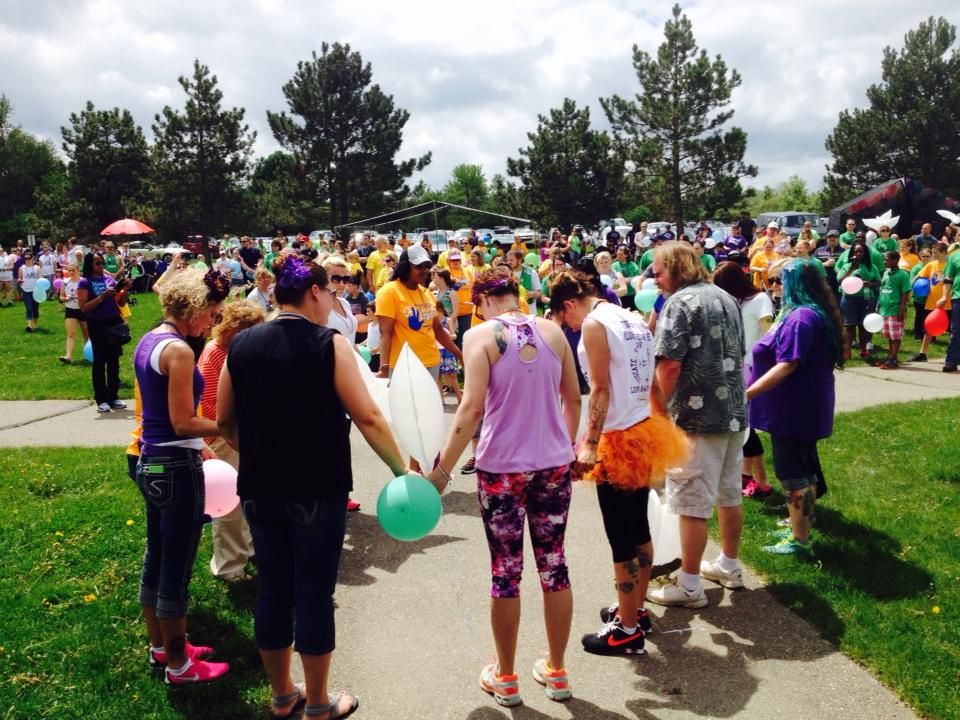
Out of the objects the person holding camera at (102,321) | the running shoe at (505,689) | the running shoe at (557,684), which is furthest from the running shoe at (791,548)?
the person holding camera at (102,321)

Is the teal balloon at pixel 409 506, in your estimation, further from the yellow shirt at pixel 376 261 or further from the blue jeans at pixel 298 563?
the yellow shirt at pixel 376 261

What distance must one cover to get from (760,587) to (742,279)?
1.96 m

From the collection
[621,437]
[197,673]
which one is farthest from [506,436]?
[197,673]

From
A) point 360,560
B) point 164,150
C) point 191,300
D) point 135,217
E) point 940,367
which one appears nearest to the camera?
point 191,300

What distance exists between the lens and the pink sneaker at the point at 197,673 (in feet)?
12.0

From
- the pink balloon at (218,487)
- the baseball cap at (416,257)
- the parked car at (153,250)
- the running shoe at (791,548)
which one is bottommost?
the running shoe at (791,548)

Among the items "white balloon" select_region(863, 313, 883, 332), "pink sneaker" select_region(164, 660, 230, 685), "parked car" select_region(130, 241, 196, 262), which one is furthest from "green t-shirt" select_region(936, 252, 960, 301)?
"parked car" select_region(130, 241, 196, 262)

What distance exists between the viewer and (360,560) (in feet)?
16.9

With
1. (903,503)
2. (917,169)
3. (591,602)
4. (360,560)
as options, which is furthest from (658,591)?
(917,169)

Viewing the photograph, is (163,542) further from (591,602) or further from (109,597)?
(591,602)

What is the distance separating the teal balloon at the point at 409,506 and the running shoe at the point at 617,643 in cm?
127

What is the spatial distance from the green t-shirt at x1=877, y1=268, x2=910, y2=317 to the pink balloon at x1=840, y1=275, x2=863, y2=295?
1.10 feet

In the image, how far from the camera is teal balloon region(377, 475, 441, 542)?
314 centimetres

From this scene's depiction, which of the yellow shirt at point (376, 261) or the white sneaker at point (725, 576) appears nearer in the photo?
the white sneaker at point (725, 576)
